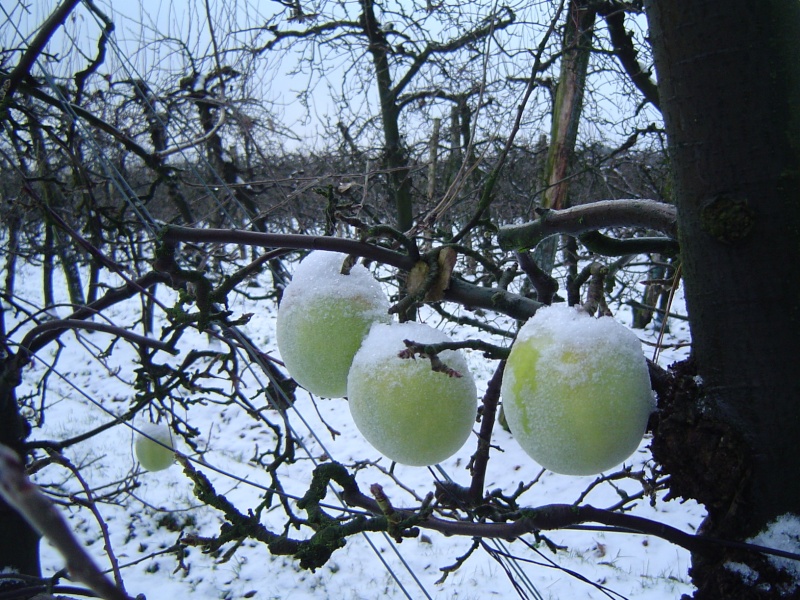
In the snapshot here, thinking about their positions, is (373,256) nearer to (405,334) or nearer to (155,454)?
(405,334)

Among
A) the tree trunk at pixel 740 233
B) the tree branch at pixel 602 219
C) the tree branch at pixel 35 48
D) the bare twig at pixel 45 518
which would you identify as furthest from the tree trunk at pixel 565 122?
the bare twig at pixel 45 518

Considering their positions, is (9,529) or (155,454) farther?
(155,454)

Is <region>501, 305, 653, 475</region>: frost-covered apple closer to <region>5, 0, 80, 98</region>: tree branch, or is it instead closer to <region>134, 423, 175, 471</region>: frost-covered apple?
<region>5, 0, 80, 98</region>: tree branch

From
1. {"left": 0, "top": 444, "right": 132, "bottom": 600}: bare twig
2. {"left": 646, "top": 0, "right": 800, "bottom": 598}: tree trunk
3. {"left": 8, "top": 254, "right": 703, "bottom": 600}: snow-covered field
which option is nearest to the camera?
{"left": 0, "top": 444, "right": 132, "bottom": 600}: bare twig

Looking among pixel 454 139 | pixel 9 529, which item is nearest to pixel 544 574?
pixel 9 529

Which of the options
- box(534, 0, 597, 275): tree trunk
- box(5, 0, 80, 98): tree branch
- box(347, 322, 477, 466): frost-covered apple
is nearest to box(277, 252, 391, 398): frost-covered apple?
box(347, 322, 477, 466): frost-covered apple

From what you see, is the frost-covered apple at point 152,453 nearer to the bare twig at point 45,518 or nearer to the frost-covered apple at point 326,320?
the frost-covered apple at point 326,320

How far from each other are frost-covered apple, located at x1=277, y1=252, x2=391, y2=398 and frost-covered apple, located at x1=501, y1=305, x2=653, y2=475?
0.21 metres

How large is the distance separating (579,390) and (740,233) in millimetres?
218

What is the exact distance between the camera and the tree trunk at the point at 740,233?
0.53m

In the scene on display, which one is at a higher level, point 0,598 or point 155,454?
point 155,454

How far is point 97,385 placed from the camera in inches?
274

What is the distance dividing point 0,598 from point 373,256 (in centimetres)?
112

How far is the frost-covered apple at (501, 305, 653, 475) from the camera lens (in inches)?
22.8
